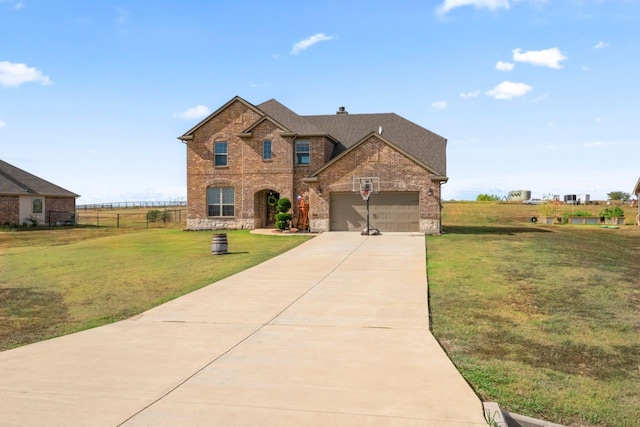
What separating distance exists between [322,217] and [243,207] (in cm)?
608

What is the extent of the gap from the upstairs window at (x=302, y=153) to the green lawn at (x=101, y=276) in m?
6.24

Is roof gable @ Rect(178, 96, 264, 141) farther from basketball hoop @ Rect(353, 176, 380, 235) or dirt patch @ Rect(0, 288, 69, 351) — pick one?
dirt patch @ Rect(0, 288, 69, 351)

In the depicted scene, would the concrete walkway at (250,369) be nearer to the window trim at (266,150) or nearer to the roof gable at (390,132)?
the window trim at (266,150)

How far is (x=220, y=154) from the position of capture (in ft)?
111

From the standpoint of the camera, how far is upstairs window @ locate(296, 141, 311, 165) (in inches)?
1291

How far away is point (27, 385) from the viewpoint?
21.6 ft

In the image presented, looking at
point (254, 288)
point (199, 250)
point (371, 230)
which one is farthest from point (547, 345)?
point (371, 230)

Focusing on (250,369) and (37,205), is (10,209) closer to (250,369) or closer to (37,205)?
(37,205)

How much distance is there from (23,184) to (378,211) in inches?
1310

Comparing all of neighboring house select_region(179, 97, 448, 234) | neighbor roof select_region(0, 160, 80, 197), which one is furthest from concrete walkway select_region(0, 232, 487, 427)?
neighbor roof select_region(0, 160, 80, 197)

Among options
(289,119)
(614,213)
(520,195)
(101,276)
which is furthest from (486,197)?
(101,276)

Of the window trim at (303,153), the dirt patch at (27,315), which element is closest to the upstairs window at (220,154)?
the window trim at (303,153)

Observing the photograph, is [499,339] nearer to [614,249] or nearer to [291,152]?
[614,249]

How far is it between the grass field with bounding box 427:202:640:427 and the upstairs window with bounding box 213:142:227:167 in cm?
1877
